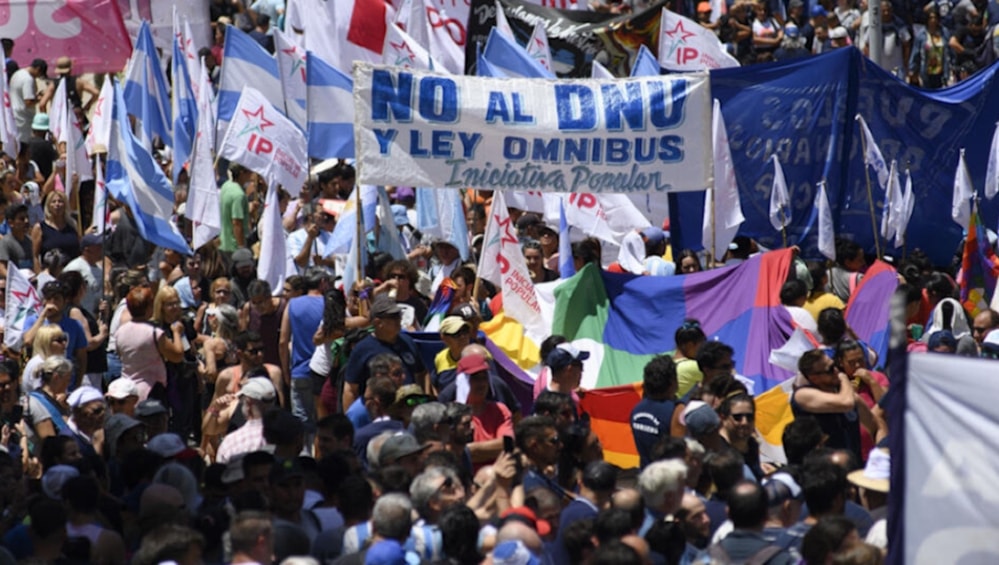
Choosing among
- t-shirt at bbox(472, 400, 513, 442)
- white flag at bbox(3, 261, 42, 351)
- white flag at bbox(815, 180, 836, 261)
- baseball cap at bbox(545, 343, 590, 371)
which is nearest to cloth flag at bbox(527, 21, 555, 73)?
white flag at bbox(815, 180, 836, 261)

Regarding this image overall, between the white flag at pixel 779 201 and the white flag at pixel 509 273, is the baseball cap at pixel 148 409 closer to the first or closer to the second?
the white flag at pixel 509 273

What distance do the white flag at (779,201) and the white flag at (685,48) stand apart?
376cm

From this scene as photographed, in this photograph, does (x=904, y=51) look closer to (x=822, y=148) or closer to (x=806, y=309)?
(x=822, y=148)

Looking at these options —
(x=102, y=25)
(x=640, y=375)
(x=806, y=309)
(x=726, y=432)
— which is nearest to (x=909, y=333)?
(x=806, y=309)

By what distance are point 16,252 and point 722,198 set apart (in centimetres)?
540

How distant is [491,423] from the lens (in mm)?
9586

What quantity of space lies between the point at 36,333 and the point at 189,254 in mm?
4002

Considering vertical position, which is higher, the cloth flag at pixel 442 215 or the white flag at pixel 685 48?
the white flag at pixel 685 48

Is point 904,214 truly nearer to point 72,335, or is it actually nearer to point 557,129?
point 557,129

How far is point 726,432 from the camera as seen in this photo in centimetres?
876


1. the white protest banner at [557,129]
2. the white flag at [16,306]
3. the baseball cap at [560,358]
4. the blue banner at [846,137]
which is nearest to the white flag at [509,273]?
the white protest banner at [557,129]

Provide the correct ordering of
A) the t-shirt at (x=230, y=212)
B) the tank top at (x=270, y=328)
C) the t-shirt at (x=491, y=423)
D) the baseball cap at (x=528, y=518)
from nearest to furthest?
the baseball cap at (x=528, y=518), the t-shirt at (x=491, y=423), the tank top at (x=270, y=328), the t-shirt at (x=230, y=212)

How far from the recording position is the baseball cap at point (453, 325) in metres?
10.5

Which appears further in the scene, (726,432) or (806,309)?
(806,309)
